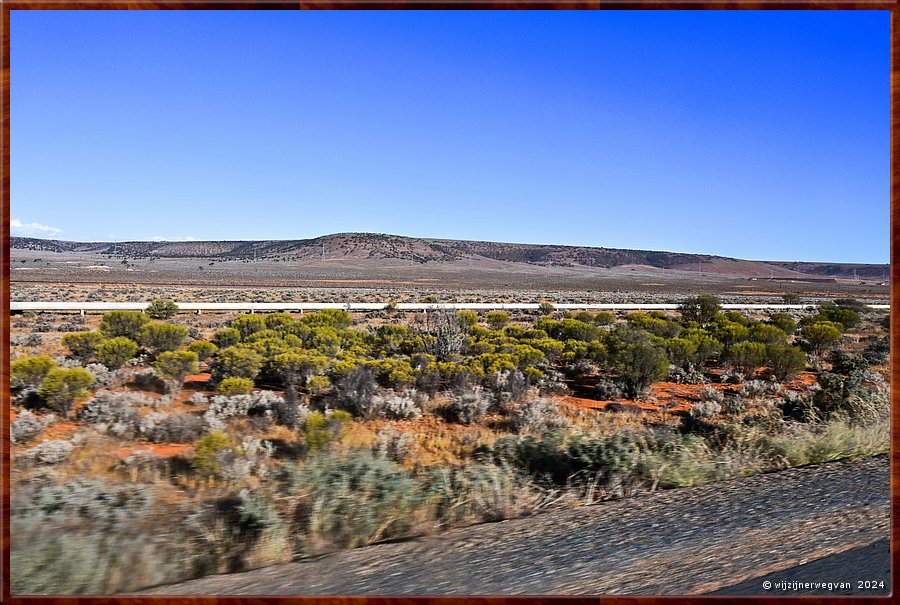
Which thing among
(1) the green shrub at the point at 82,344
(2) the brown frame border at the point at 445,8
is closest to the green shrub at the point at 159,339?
(1) the green shrub at the point at 82,344

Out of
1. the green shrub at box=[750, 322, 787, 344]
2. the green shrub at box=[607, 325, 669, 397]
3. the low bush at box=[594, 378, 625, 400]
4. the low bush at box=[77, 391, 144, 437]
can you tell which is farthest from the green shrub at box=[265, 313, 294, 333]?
the green shrub at box=[750, 322, 787, 344]

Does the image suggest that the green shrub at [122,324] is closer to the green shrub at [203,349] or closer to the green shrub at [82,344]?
the green shrub at [82,344]

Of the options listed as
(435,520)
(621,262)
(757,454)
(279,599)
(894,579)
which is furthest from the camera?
(621,262)

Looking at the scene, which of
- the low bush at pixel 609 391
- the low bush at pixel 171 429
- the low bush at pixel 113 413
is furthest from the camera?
A: the low bush at pixel 609 391

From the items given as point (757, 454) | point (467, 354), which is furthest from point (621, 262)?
point (757, 454)

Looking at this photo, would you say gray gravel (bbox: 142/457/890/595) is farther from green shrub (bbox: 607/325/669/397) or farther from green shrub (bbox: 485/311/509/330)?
green shrub (bbox: 485/311/509/330)

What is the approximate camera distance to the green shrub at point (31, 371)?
8.78 meters

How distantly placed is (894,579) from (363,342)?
13294 millimetres

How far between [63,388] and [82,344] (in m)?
5.46

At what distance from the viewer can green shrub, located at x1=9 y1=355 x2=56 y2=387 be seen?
8.78 metres

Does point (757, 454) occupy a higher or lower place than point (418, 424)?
higher

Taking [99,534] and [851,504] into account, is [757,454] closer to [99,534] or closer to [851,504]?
[851,504]

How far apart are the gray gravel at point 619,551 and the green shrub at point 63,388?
20.9ft

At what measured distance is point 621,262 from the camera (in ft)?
422
